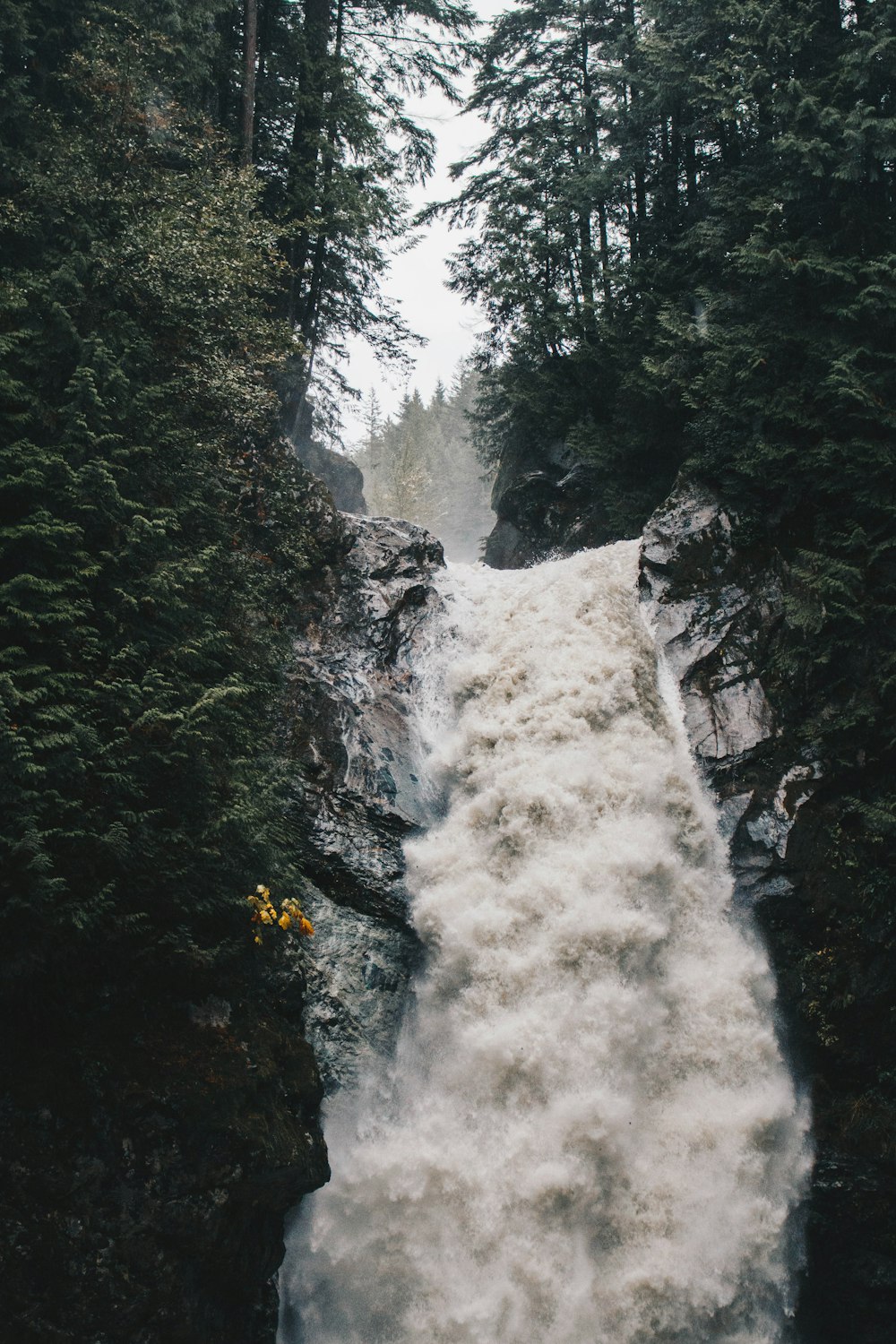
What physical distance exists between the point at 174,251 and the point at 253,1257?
995 cm

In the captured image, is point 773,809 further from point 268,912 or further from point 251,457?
point 251,457

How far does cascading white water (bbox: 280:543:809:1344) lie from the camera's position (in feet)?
20.0

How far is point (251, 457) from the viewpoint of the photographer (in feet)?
32.9

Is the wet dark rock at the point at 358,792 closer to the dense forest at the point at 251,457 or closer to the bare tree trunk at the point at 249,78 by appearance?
the dense forest at the point at 251,457

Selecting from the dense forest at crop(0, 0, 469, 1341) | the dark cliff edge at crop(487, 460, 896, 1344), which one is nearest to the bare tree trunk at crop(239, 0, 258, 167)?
the dense forest at crop(0, 0, 469, 1341)

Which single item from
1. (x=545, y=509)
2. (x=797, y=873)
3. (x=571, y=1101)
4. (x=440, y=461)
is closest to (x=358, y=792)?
(x=571, y=1101)

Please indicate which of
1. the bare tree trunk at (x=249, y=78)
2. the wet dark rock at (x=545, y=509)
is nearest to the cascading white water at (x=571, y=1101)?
the wet dark rock at (x=545, y=509)

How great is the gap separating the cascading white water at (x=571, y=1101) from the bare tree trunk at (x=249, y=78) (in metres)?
11.1

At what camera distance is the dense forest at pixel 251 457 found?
4887 millimetres

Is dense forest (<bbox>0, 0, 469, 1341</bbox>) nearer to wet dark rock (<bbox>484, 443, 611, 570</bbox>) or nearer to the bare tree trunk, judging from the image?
the bare tree trunk

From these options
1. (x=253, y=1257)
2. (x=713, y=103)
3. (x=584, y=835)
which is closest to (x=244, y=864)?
(x=253, y=1257)

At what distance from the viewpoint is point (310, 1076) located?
20.5 feet

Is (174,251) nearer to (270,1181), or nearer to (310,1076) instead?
(310,1076)

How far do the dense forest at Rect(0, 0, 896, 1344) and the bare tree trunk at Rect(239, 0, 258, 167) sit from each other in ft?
0.27
